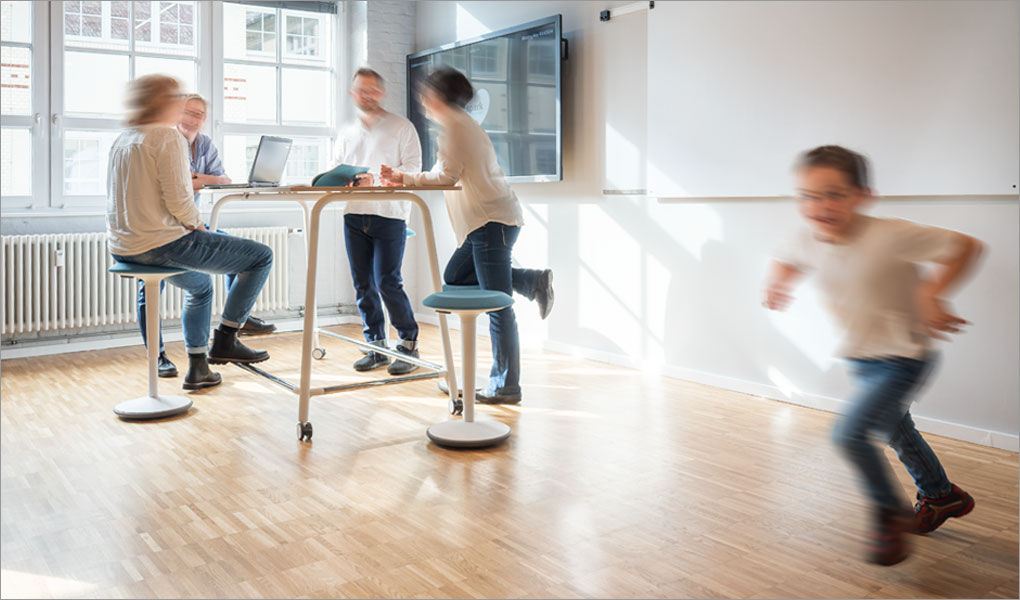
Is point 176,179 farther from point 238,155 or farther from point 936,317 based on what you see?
point 238,155

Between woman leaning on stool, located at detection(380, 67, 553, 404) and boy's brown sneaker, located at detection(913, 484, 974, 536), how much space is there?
Result: 176 centimetres

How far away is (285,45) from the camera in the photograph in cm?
598

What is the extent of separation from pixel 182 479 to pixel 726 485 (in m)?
1.74

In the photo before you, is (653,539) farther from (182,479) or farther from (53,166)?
(53,166)

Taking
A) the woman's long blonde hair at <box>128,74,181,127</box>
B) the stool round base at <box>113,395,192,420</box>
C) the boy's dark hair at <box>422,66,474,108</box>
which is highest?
the boy's dark hair at <box>422,66,474,108</box>

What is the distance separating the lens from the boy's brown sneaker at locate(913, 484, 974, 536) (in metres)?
2.41

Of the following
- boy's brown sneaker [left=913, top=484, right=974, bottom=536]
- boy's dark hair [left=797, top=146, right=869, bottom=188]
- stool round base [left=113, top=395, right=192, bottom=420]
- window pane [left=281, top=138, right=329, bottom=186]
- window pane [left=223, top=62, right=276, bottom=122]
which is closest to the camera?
boy's dark hair [left=797, top=146, right=869, bottom=188]

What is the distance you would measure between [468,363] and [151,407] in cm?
145

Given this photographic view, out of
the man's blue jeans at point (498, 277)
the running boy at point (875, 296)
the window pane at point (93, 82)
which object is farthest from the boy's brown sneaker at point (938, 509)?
the window pane at point (93, 82)

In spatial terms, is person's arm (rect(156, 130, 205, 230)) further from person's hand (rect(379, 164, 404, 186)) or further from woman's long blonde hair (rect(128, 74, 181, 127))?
person's hand (rect(379, 164, 404, 186))

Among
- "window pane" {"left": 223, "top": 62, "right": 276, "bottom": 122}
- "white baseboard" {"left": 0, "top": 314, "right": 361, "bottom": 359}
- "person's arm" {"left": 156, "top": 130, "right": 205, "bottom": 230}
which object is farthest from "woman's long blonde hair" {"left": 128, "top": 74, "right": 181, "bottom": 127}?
"window pane" {"left": 223, "top": 62, "right": 276, "bottom": 122}

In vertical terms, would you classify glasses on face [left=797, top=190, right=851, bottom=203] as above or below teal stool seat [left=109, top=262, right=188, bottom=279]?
above

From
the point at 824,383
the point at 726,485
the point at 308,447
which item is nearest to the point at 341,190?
the point at 308,447

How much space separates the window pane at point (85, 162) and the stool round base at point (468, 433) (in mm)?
3140
